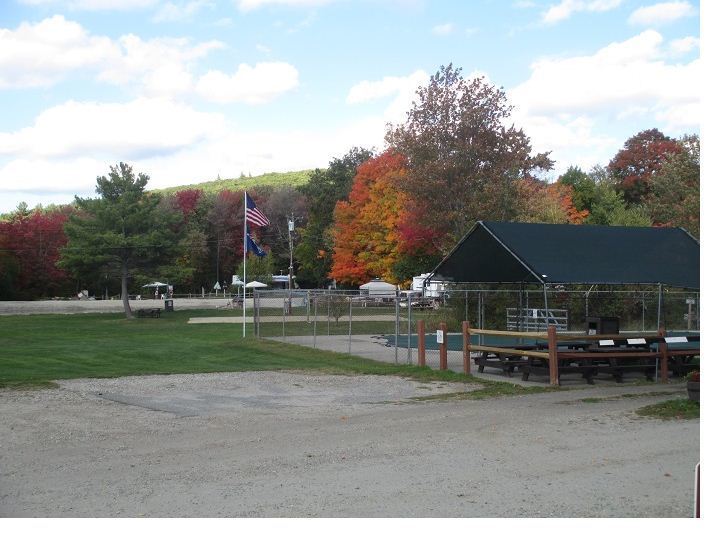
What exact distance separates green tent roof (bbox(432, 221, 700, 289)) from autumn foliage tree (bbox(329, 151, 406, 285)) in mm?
32225

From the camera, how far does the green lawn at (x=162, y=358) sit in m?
17.8

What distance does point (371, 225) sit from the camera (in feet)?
186

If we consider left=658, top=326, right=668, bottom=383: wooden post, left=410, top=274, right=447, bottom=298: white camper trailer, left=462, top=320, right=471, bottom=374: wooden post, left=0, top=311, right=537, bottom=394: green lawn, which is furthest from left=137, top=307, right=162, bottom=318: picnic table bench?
left=658, top=326, right=668, bottom=383: wooden post

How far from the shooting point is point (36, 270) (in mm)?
68312

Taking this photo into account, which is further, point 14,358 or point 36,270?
point 36,270

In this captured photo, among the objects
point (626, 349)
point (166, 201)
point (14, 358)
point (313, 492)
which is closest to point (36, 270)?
point (166, 201)

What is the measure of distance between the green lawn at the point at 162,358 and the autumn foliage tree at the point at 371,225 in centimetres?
2249

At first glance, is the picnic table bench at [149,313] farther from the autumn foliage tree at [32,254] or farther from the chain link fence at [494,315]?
the autumn foliage tree at [32,254]

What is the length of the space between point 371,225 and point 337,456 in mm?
47891

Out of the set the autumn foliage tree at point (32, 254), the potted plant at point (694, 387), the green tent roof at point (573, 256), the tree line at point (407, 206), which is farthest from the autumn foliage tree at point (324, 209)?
the potted plant at point (694, 387)

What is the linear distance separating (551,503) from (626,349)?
11076 mm

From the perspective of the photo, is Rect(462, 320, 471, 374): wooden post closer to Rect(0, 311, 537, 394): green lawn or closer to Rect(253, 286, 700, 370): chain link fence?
Rect(0, 311, 537, 394): green lawn

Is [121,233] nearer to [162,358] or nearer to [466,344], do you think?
[162,358]
